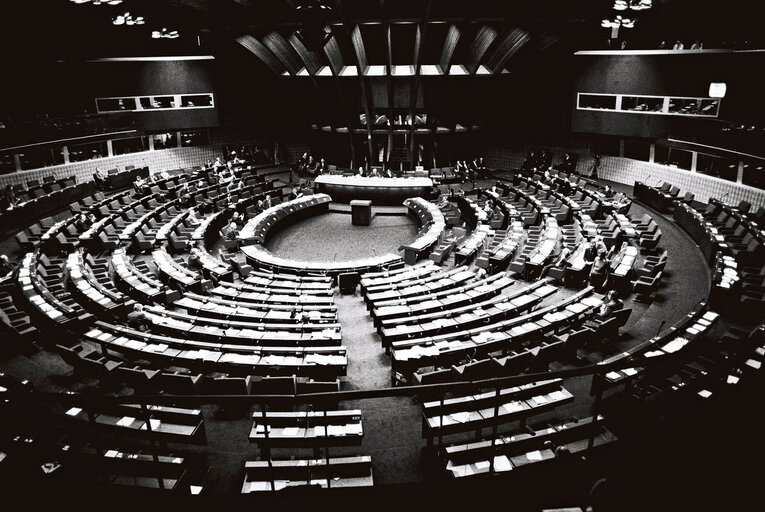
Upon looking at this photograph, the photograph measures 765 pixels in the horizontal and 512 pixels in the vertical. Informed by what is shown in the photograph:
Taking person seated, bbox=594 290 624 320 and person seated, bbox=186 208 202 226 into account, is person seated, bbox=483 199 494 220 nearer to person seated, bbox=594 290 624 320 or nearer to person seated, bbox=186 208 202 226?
person seated, bbox=594 290 624 320

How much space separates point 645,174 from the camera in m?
34.4

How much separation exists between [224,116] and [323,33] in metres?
13.0

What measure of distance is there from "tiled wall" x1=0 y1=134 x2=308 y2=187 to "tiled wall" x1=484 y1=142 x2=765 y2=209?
1795cm

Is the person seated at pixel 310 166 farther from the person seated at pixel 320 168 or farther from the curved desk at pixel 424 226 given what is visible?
the curved desk at pixel 424 226

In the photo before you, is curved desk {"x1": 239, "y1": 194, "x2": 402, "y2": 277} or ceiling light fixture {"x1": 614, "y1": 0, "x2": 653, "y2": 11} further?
ceiling light fixture {"x1": 614, "y1": 0, "x2": 653, "y2": 11}

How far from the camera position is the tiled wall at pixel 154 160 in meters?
33.3

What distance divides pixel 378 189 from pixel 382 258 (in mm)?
11760

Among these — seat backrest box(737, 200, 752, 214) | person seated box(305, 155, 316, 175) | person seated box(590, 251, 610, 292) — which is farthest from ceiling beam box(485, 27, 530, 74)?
person seated box(590, 251, 610, 292)

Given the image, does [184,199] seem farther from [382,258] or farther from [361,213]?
[382,258]

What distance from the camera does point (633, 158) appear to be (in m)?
36.4

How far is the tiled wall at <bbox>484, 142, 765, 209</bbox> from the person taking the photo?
27.7m

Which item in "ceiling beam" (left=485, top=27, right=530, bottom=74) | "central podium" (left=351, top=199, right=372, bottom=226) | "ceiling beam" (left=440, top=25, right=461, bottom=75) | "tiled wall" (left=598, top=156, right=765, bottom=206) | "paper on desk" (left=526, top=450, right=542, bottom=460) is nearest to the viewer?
"paper on desk" (left=526, top=450, right=542, bottom=460)

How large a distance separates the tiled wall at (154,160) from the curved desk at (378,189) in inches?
436

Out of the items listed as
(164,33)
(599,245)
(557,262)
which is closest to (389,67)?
(164,33)
